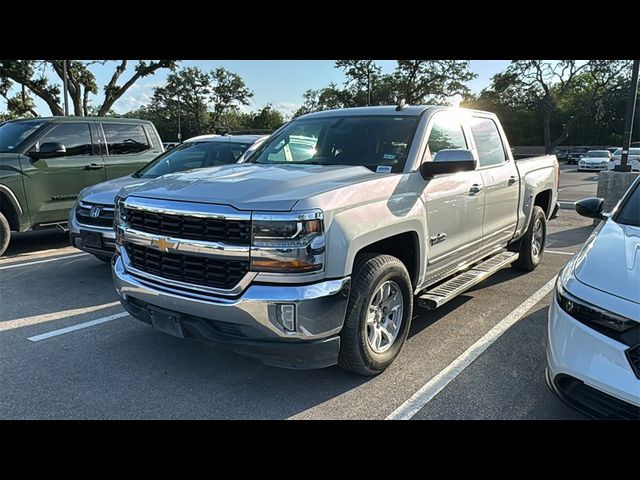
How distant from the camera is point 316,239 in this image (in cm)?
294

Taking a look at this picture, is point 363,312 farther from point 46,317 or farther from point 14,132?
point 14,132

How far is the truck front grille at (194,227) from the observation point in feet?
9.77

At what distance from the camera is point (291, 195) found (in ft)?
10.1

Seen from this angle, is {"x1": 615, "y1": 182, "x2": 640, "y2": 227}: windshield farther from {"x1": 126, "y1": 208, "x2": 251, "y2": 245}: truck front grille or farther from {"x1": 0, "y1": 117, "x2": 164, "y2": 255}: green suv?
{"x1": 0, "y1": 117, "x2": 164, "y2": 255}: green suv

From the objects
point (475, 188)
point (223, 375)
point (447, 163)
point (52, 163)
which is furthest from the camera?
point (52, 163)

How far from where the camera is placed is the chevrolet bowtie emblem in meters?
3.24

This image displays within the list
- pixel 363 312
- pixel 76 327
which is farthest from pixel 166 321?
pixel 76 327

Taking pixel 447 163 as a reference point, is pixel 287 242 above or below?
below

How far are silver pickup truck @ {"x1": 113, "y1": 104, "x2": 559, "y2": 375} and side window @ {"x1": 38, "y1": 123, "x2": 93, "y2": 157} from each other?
4.77 m

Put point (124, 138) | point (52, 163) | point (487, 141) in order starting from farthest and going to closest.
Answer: point (124, 138) < point (52, 163) < point (487, 141)

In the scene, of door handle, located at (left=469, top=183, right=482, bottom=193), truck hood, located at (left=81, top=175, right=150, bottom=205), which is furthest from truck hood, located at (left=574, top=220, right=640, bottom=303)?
truck hood, located at (left=81, top=175, right=150, bottom=205)

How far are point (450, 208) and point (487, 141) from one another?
4.98ft
